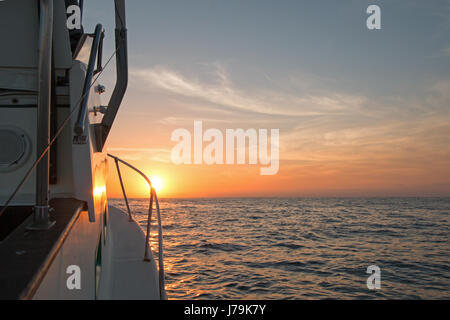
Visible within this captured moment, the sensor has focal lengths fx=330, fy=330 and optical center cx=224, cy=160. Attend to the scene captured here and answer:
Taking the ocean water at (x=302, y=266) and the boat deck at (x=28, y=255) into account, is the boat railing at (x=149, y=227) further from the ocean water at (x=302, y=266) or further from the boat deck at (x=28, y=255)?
the ocean water at (x=302, y=266)

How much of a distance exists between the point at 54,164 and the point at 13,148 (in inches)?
14.5

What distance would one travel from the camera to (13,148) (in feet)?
9.89

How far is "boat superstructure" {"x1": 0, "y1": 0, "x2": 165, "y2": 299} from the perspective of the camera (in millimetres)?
1552

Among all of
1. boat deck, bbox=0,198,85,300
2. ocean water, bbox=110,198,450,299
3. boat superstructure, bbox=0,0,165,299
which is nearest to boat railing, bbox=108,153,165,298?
boat superstructure, bbox=0,0,165,299

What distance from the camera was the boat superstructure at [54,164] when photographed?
155 cm

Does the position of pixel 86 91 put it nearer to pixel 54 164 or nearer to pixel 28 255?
pixel 54 164

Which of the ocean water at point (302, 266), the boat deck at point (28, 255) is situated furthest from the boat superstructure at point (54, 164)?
the ocean water at point (302, 266)

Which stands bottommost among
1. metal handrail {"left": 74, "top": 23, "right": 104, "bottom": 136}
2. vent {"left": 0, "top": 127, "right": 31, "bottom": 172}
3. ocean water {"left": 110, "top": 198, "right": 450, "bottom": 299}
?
ocean water {"left": 110, "top": 198, "right": 450, "bottom": 299}

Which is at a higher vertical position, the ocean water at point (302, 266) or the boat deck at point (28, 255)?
the boat deck at point (28, 255)

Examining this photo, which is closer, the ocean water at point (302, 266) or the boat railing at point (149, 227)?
the boat railing at point (149, 227)

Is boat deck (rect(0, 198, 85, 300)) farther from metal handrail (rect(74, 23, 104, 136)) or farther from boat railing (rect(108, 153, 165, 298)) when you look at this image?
boat railing (rect(108, 153, 165, 298))

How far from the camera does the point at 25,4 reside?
2982mm
